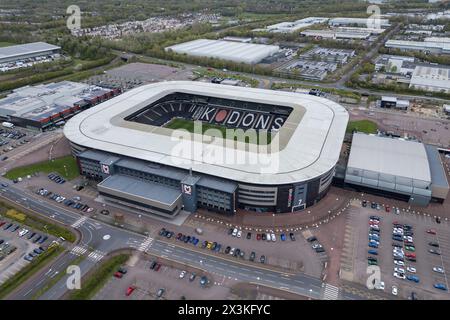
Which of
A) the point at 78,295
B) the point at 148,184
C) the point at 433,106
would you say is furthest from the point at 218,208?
the point at 433,106

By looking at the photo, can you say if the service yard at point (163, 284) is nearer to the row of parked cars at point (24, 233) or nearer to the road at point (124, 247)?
the road at point (124, 247)

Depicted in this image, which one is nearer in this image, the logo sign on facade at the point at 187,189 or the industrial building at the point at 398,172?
the logo sign on facade at the point at 187,189

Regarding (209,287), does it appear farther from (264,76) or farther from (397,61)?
(397,61)

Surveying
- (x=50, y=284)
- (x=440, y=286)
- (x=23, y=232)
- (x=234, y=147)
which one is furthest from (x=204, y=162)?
(x=440, y=286)

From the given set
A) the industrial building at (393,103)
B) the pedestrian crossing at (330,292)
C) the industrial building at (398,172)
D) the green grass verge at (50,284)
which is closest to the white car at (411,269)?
the pedestrian crossing at (330,292)

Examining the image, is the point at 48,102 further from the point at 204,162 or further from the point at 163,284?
the point at 163,284
